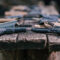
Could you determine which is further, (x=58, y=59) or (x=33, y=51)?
(x=58, y=59)

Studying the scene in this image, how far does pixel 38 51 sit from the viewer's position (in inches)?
55.6

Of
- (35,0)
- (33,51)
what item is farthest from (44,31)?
(35,0)

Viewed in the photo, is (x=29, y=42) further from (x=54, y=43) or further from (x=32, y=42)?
(x=54, y=43)

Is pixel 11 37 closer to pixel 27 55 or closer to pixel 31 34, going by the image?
pixel 31 34

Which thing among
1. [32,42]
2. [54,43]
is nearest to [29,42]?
[32,42]

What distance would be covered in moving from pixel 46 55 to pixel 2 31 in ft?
1.12

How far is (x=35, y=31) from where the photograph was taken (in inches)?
54.1

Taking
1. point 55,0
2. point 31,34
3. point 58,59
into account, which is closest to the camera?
point 31,34

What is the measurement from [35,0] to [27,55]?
614 centimetres

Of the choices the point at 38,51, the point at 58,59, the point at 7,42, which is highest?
the point at 7,42

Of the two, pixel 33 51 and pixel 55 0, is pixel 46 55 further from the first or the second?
pixel 55 0

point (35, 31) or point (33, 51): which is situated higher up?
point (35, 31)

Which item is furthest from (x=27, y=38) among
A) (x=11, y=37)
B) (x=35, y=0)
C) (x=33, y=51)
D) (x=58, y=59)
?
(x=35, y=0)

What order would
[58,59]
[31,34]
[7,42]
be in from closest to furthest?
[7,42] → [31,34] → [58,59]
